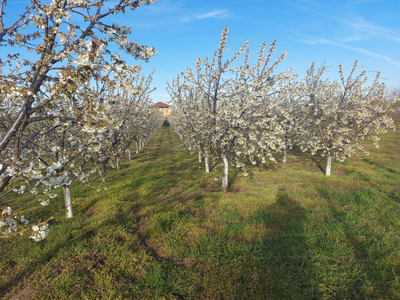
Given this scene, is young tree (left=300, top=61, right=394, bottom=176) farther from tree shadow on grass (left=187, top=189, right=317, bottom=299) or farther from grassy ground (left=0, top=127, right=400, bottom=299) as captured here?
tree shadow on grass (left=187, top=189, right=317, bottom=299)

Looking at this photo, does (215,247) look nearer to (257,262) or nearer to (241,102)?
(257,262)

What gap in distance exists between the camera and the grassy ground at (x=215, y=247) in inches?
184

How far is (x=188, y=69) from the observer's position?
34.4 ft

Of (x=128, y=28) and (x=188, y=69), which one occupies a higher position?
(x=188, y=69)

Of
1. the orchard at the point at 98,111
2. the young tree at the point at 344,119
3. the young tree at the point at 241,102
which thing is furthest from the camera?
the young tree at the point at 344,119

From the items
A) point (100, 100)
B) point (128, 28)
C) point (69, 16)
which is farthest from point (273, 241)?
point (69, 16)

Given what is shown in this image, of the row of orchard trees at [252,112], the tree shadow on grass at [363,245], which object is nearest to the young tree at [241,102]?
the row of orchard trees at [252,112]

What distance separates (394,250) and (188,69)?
32.9ft

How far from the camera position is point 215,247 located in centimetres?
598

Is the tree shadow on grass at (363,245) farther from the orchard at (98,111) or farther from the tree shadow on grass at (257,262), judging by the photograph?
the orchard at (98,111)

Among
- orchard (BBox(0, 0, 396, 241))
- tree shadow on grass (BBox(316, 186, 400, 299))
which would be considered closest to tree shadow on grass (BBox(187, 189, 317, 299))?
tree shadow on grass (BBox(316, 186, 400, 299))

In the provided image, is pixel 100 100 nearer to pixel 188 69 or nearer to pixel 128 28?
pixel 128 28

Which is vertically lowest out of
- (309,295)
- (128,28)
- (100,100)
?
(309,295)

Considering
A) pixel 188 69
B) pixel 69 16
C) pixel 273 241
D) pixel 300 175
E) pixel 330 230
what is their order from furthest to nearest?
pixel 300 175
pixel 188 69
pixel 330 230
pixel 273 241
pixel 69 16
